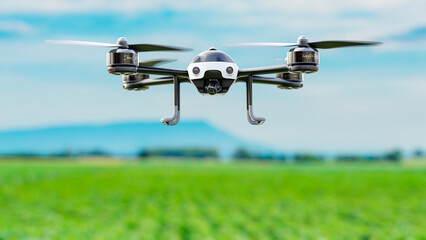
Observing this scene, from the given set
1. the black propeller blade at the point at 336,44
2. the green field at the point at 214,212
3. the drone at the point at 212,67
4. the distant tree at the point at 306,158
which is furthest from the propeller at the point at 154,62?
the distant tree at the point at 306,158

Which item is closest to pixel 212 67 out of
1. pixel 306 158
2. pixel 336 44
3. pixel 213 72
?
pixel 213 72

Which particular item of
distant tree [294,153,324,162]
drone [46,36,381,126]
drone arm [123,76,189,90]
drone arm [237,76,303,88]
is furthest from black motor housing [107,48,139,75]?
distant tree [294,153,324,162]

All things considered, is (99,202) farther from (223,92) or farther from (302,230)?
(223,92)

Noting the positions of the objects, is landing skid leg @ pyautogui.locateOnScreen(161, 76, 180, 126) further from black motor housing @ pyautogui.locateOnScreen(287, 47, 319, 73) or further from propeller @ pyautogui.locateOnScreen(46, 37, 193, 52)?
black motor housing @ pyautogui.locateOnScreen(287, 47, 319, 73)

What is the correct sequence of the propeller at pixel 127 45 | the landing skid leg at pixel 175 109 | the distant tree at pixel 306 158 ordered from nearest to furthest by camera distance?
the propeller at pixel 127 45 → the landing skid leg at pixel 175 109 → the distant tree at pixel 306 158

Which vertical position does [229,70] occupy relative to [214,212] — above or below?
above

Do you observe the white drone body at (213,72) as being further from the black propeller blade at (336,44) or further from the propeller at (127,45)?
the black propeller blade at (336,44)

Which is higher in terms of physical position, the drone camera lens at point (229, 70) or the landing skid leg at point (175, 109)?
the drone camera lens at point (229, 70)

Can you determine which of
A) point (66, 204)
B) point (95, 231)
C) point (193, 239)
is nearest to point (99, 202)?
A: point (66, 204)

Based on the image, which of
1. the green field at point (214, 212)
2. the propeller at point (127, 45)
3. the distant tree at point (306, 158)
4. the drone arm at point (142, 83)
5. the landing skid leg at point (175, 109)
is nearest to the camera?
the propeller at point (127, 45)

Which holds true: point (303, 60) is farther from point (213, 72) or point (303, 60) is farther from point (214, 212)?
point (214, 212)
